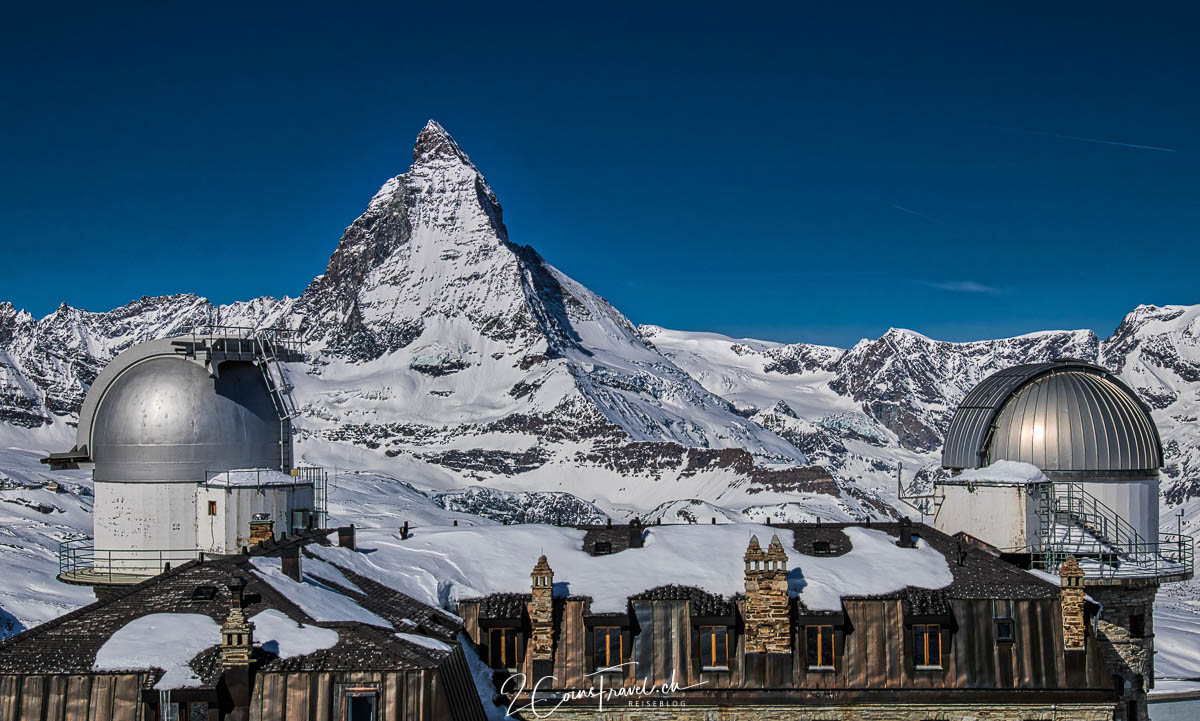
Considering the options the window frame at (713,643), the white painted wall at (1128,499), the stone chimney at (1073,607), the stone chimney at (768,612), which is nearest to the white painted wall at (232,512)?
the window frame at (713,643)

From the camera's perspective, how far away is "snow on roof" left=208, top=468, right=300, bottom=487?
3597 centimetres

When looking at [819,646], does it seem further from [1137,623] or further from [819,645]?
[1137,623]

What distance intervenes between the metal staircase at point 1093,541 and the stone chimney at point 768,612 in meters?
12.7

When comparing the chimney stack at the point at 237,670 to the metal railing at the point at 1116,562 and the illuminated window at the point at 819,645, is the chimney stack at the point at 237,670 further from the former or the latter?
the metal railing at the point at 1116,562

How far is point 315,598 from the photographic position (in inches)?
950

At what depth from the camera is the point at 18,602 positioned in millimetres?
64875

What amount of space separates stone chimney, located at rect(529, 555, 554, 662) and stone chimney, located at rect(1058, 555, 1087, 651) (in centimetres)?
1146

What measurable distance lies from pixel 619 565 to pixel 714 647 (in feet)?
12.9

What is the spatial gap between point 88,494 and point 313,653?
355ft

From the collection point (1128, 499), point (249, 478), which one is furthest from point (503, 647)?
point (1128, 499)

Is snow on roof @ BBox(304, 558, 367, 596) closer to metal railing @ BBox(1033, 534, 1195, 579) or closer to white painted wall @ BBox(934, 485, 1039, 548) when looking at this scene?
white painted wall @ BBox(934, 485, 1039, 548)

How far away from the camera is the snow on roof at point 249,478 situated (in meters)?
36.0

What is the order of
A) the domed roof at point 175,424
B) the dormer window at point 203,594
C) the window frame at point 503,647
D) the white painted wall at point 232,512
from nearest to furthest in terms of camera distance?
the dormer window at point 203,594
the window frame at point 503,647
the white painted wall at point 232,512
the domed roof at point 175,424

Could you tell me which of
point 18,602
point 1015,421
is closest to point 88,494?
point 18,602
